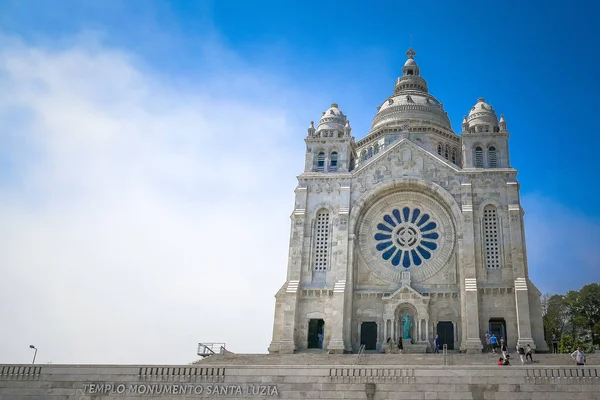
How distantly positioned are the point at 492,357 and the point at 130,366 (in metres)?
18.9

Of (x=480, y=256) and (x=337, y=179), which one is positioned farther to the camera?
(x=337, y=179)

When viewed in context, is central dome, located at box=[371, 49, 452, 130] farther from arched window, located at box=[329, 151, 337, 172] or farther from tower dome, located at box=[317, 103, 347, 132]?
arched window, located at box=[329, 151, 337, 172]

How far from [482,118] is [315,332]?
1990 centimetres

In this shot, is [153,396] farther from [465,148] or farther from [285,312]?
[465,148]

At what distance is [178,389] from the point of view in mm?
24641

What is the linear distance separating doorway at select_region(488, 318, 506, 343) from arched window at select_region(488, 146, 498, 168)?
11061mm

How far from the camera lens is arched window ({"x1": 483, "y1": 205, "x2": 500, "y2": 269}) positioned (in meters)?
37.8

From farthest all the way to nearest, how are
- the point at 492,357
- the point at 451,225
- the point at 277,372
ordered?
the point at 451,225 → the point at 492,357 → the point at 277,372

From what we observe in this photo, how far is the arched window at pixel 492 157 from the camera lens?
41.1 meters

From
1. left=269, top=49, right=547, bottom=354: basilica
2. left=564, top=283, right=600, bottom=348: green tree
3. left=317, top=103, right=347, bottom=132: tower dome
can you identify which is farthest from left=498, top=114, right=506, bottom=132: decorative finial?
left=564, top=283, right=600, bottom=348: green tree

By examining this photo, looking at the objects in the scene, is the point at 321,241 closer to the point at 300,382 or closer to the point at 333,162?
the point at 333,162

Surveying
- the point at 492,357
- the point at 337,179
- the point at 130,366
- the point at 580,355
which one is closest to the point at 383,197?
the point at 337,179

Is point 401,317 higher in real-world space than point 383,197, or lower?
lower

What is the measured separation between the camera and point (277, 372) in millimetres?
24516
